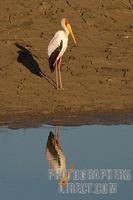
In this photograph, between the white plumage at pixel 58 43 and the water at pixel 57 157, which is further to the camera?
the white plumage at pixel 58 43

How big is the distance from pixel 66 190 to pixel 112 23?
7465 mm

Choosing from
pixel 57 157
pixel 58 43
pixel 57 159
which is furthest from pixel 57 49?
pixel 57 159

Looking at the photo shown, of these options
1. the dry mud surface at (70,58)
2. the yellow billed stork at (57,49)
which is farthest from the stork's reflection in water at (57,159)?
the yellow billed stork at (57,49)

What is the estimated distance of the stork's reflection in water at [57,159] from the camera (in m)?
12.6

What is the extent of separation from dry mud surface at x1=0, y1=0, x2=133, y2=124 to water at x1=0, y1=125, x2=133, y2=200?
0.97 m

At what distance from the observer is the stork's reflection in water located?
1263 cm

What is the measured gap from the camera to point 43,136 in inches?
567

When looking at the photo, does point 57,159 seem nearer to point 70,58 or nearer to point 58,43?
point 58,43

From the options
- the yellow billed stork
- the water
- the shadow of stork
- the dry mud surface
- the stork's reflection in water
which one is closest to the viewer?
the water

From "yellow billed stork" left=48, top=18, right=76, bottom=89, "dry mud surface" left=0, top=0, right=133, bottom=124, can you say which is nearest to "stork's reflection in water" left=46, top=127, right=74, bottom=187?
"dry mud surface" left=0, top=0, right=133, bottom=124

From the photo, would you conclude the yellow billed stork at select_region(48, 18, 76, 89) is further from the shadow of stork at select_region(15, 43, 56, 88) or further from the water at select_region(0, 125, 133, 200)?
the water at select_region(0, 125, 133, 200)

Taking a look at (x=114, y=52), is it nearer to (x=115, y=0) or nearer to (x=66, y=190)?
(x=115, y=0)

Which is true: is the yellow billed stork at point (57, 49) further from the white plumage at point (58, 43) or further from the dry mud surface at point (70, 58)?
the dry mud surface at point (70, 58)

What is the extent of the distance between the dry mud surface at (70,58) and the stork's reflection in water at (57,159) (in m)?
1.19
